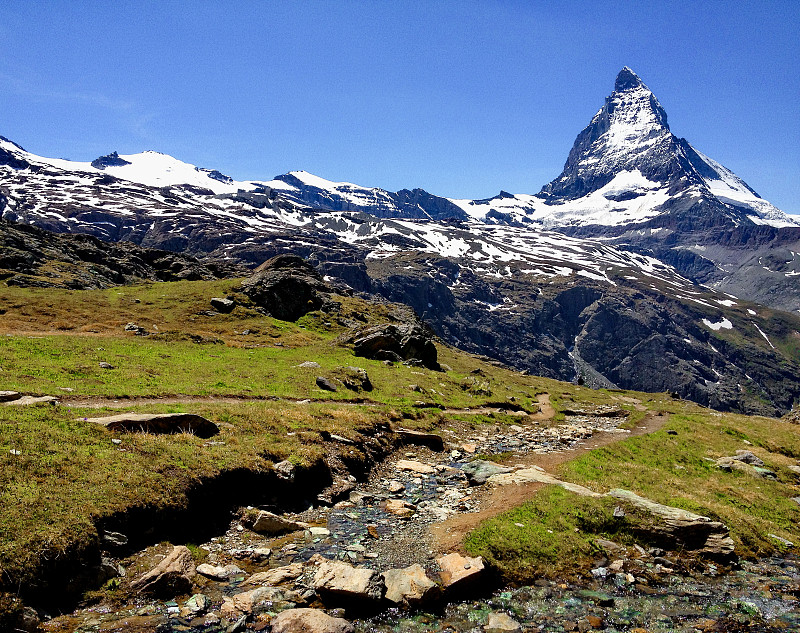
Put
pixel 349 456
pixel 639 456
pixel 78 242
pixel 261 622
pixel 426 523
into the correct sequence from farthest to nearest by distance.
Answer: pixel 78 242 → pixel 639 456 → pixel 349 456 → pixel 426 523 → pixel 261 622

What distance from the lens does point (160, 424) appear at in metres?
19.8

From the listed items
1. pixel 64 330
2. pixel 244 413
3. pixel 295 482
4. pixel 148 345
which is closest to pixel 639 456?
pixel 295 482

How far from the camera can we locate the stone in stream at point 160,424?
18.8 m

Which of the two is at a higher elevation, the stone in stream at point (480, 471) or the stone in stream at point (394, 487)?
the stone in stream at point (480, 471)

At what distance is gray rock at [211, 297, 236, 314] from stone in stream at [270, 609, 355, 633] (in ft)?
208

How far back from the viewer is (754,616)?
1294 cm

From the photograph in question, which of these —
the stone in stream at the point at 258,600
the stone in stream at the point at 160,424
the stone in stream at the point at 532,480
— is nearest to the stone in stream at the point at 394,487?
the stone in stream at the point at 532,480

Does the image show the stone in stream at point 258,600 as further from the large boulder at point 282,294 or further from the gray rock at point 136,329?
the large boulder at point 282,294

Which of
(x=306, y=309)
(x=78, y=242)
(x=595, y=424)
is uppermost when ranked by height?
(x=78, y=242)

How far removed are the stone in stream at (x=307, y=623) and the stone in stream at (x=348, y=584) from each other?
0.66 m

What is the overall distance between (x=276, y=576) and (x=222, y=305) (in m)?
62.1

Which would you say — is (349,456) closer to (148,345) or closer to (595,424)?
(148,345)

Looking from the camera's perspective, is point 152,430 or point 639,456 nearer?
point 152,430

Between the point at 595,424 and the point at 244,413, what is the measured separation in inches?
1592
